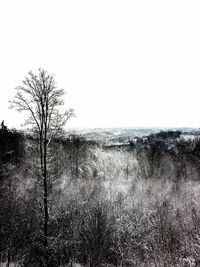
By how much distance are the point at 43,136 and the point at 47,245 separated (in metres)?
5.95

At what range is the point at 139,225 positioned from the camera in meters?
18.2

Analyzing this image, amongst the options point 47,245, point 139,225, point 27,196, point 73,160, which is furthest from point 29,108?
point 73,160

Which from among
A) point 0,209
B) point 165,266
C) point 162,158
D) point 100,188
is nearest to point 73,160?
point 100,188

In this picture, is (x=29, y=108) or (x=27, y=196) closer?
(x=29, y=108)

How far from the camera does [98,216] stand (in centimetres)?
1516

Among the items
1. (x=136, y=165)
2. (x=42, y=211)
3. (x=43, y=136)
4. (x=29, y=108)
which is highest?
(x=29, y=108)

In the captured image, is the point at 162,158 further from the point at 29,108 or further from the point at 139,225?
the point at 29,108

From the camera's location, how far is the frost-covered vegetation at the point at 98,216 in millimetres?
13039

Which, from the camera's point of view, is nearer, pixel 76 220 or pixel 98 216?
pixel 98 216

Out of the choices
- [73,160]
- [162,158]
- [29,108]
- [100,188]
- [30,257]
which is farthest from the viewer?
[162,158]

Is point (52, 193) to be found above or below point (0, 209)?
above

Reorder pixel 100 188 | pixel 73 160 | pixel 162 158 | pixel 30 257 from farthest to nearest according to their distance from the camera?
pixel 162 158, pixel 73 160, pixel 100 188, pixel 30 257

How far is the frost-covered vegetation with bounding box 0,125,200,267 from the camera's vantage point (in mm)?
13039

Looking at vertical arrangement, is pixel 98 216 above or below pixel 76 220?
A: above
